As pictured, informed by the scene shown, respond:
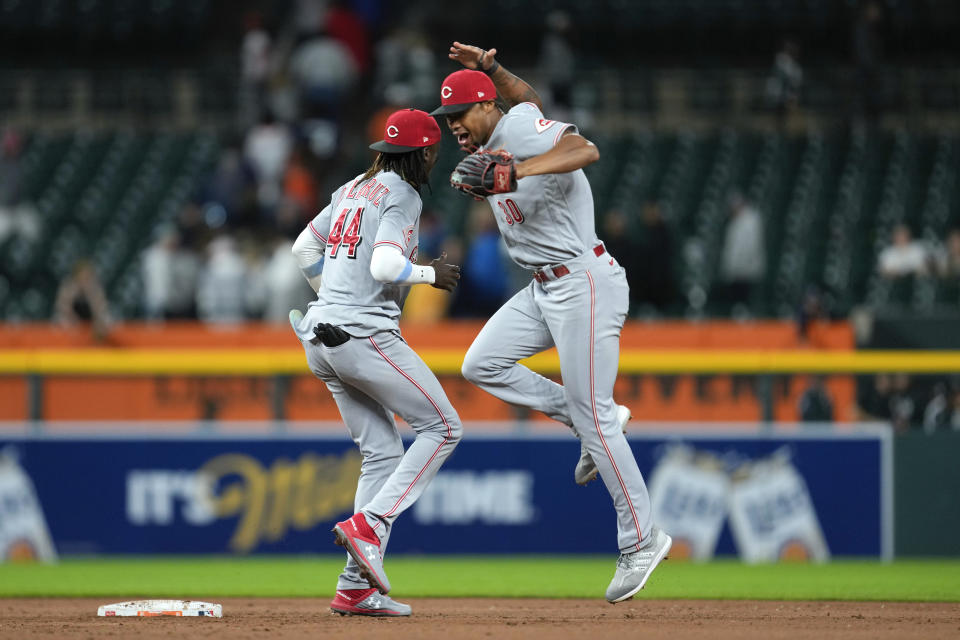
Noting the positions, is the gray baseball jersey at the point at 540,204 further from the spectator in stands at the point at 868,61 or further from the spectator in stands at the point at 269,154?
the spectator in stands at the point at 868,61

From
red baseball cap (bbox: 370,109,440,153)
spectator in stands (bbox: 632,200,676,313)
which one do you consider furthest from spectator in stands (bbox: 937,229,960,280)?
red baseball cap (bbox: 370,109,440,153)

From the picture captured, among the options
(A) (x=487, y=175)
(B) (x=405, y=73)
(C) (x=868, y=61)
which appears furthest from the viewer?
(B) (x=405, y=73)

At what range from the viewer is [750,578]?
829 cm

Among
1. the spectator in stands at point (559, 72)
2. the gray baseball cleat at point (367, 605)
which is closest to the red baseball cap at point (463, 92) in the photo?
the gray baseball cleat at point (367, 605)

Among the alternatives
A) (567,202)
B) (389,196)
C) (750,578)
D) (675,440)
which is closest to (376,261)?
(389,196)

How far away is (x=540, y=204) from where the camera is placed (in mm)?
5953

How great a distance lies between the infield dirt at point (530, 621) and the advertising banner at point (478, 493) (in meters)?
2.40

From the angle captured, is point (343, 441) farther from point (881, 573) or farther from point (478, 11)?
point (478, 11)

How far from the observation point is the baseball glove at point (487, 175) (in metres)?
5.55

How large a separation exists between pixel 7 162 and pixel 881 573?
9.64 metres

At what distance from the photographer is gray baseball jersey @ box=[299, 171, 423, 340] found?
591cm

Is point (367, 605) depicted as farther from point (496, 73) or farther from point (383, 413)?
point (496, 73)

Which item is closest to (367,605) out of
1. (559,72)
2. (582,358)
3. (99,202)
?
(582,358)

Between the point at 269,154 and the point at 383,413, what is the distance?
859cm
